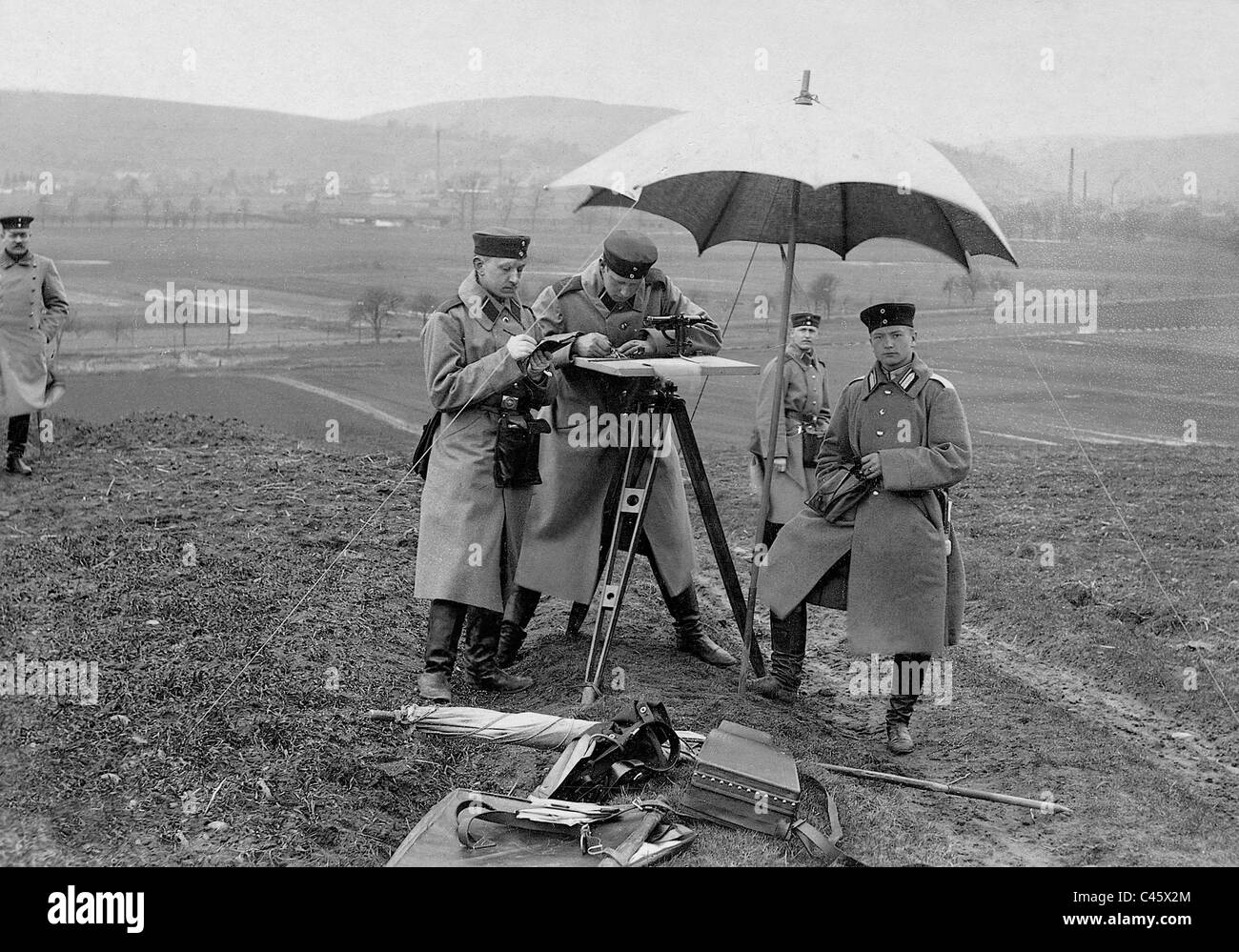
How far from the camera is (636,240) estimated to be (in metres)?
5.49

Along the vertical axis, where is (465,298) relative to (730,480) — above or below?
above

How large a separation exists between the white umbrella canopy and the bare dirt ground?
89.9 inches

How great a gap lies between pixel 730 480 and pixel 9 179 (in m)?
9.31

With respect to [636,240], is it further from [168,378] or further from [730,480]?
[168,378]

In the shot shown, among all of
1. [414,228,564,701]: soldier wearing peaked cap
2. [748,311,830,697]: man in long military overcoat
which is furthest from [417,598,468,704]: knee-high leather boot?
[748,311,830,697]: man in long military overcoat

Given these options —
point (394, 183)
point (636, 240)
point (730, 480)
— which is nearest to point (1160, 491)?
point (730, 480)

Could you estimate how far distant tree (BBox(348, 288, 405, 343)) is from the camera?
50.6 ft

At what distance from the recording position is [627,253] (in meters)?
5.43

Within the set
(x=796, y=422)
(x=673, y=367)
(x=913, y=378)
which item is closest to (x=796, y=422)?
(x=796, y=422)

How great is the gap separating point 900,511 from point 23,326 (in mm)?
7681

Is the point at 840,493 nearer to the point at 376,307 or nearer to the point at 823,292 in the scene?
the point at 376,307

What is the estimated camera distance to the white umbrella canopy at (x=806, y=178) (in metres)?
4.46

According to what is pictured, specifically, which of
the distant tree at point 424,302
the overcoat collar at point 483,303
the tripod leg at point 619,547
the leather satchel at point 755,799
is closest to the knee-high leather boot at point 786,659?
the tripod leg at point 619,547
